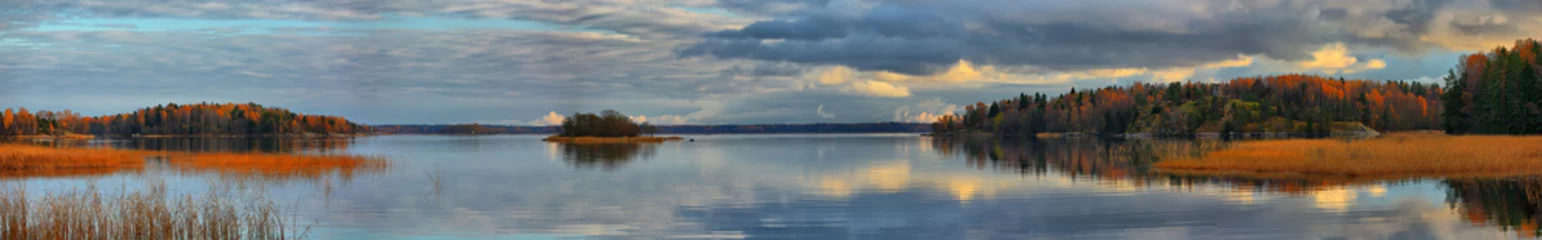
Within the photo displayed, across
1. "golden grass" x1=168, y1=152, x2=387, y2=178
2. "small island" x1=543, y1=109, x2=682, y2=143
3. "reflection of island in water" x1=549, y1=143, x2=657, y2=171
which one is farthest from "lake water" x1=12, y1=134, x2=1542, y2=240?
"small island" x1=543, y1=109, x2=682, y2=143

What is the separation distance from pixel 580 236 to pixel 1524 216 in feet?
68.4

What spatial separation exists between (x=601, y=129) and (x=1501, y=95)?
343 ft

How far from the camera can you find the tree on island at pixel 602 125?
463 ft

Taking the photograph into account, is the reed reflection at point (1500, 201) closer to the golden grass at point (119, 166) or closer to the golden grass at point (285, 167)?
the golden grass at point (285, 167)

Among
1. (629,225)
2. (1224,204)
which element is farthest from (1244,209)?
(629,225)

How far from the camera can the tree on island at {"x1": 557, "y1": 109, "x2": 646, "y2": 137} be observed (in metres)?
141

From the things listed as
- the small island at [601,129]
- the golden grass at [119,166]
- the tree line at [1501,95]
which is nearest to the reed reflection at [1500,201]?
the golden grass at [119,166]

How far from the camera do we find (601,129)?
142m

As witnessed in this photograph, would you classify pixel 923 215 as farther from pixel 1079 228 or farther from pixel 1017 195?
pixel 1017 195

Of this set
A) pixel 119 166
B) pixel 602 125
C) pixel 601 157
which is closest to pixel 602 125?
pixel 602 125

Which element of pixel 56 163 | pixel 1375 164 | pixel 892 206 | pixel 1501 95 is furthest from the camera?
pixel 1501 95

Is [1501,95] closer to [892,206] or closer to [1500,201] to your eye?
[1500,201]

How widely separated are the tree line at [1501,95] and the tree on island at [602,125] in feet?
330

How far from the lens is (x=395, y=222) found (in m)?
23.8
